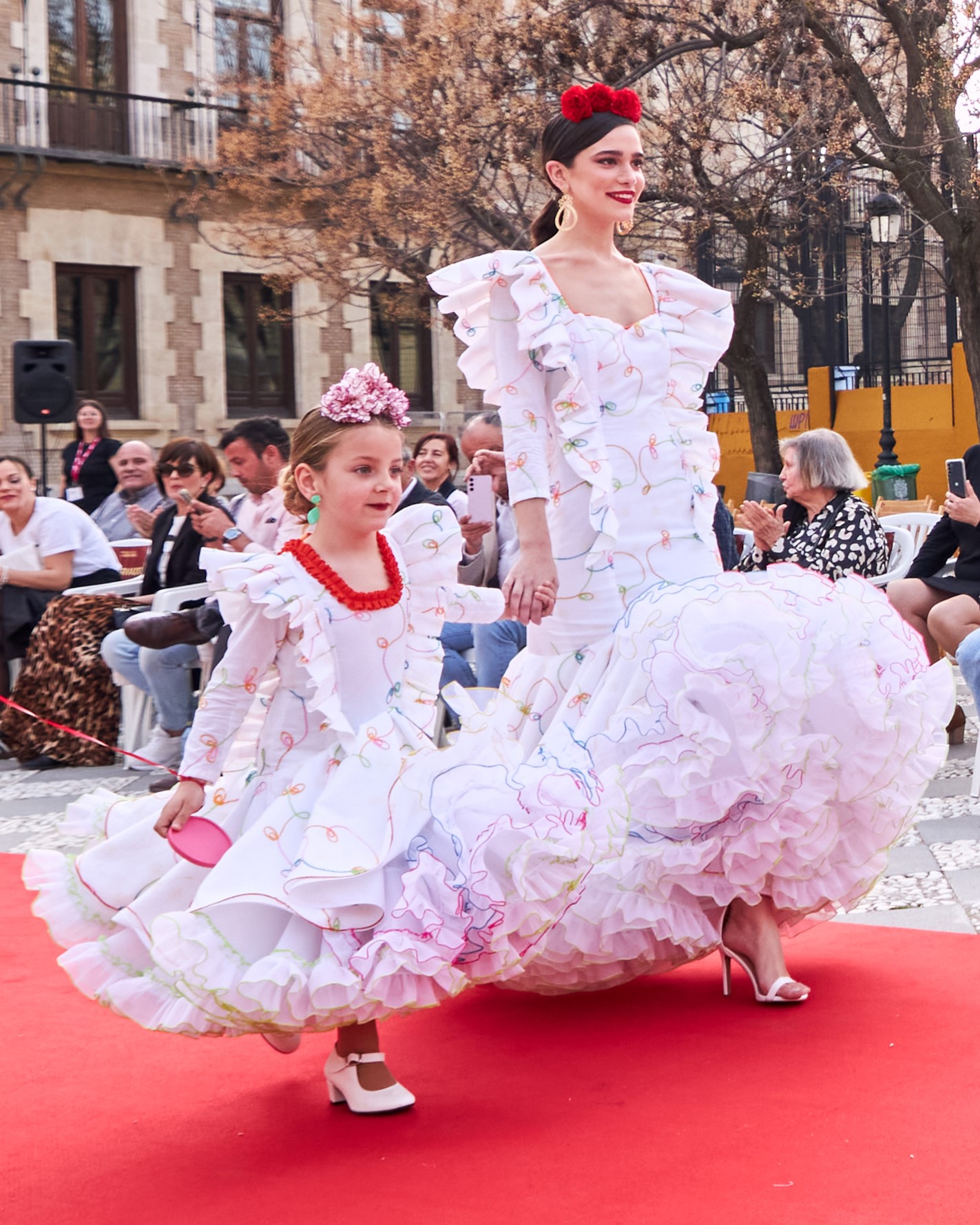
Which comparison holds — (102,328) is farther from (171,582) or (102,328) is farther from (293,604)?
(293,604)

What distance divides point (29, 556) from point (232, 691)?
17.3 ft

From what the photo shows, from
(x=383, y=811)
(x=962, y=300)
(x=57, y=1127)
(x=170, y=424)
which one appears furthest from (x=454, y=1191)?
(x=170, y=424)

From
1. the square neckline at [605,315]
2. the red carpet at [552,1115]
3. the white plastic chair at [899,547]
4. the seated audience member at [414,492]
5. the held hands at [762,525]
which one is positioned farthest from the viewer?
the white plastic chair at [899,547]

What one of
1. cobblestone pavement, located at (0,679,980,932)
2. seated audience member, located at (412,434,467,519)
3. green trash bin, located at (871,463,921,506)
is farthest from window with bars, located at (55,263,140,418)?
seated audience member, located at (412,434,467,519)

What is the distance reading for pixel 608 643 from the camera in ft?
11.2

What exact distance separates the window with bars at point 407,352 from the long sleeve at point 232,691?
70.0ft

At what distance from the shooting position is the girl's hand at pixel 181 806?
2.90 metres

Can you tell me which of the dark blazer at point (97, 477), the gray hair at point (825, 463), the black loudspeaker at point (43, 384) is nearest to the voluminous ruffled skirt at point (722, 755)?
the gray hair at point (825, 463)

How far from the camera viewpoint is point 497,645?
6.21 meters

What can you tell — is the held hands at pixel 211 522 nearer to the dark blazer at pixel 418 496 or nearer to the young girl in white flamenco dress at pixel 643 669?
the dark blazer at pixel 418 496

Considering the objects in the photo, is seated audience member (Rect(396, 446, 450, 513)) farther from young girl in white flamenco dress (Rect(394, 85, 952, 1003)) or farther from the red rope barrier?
young girl in white flamenco dress (Rect(394, 85, 952, 1003))

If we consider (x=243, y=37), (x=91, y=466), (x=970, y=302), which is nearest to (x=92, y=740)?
(x=91, y=466)

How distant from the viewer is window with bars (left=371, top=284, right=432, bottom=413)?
24.5 meters

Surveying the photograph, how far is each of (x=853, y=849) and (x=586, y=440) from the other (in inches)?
41.6
